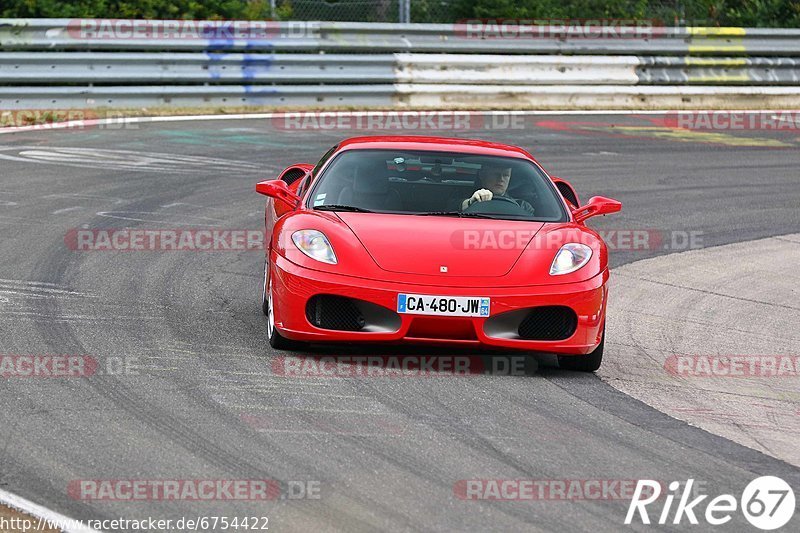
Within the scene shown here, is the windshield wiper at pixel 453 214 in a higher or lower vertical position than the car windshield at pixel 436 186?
lower

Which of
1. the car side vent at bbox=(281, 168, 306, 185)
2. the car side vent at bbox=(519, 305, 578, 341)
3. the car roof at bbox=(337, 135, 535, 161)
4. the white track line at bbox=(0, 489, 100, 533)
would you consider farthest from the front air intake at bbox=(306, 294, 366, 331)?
the car side vent at bbox=(281, 168, 306, 185)

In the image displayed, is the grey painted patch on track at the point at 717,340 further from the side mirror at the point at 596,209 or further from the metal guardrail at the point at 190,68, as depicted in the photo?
the metal guardrail at the point at 190,68

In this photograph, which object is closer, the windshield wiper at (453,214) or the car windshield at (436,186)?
the windshield wiper at (453,214)

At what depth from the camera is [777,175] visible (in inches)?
673

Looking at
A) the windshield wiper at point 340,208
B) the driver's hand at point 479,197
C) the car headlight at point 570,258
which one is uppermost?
the driver's hand at point 479,197

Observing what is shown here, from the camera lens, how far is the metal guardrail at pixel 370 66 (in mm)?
18219

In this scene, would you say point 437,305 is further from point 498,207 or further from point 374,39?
point 374,39

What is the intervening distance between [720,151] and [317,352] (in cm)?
1244

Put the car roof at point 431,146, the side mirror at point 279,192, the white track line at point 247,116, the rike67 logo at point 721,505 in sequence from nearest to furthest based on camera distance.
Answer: the rike67 logo at point 721,505 < the side mirror at point 279,192 < the car roof at point 431,146 < the white track line at point 247,116

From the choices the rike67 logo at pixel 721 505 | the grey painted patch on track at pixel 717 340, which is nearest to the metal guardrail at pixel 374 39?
the grey painted patch on track at pixel 717 340

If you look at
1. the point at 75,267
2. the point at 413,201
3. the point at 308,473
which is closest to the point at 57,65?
the point at 75,267

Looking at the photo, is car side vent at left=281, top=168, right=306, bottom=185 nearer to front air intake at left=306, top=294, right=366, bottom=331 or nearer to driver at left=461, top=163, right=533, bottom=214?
driver at left=461, top=163, right=533, bottom=214

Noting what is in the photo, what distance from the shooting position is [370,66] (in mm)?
20172

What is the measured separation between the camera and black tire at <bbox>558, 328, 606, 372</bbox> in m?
7.55
